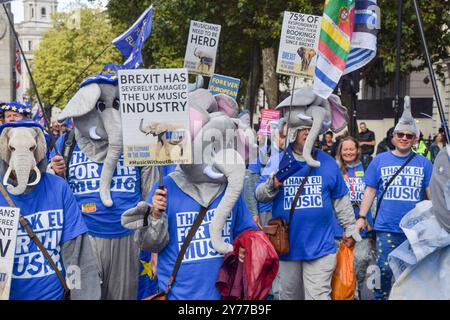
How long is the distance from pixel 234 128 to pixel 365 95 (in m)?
52.5

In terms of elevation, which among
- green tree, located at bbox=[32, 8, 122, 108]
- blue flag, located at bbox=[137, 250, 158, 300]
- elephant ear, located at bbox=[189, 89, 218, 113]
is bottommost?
blue flag, located at bbox=[137, 250, 158, 300]

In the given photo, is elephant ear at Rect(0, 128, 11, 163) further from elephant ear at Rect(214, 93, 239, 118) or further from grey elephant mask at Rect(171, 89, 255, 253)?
elephant ear at Rect(214, 93, 239, 118)

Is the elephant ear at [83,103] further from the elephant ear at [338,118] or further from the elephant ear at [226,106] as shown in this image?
the elephant ear at [338,118]

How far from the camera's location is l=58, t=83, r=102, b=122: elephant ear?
8.13m

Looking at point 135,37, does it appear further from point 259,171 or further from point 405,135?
point 405,135

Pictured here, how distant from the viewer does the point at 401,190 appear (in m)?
9.01

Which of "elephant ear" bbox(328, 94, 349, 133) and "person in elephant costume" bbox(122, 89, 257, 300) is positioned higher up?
"elephant ear" bbox(328, 94, 349, 133)

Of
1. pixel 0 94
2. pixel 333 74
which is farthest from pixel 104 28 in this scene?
pixel 333 74

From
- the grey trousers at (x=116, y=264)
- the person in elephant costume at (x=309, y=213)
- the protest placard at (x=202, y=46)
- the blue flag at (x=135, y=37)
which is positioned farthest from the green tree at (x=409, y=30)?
the grey trousers at (x=116, y=264)

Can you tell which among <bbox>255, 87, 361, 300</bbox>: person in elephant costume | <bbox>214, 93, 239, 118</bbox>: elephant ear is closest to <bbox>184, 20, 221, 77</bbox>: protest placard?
<bbox>214, 93, 239, 118</bbox>: elephant ear

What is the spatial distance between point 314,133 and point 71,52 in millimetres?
67662

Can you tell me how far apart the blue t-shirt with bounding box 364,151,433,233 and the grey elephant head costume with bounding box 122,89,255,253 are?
2894 millimetres

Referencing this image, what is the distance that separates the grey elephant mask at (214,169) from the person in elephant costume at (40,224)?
0.74m

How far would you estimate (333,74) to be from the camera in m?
8.98
